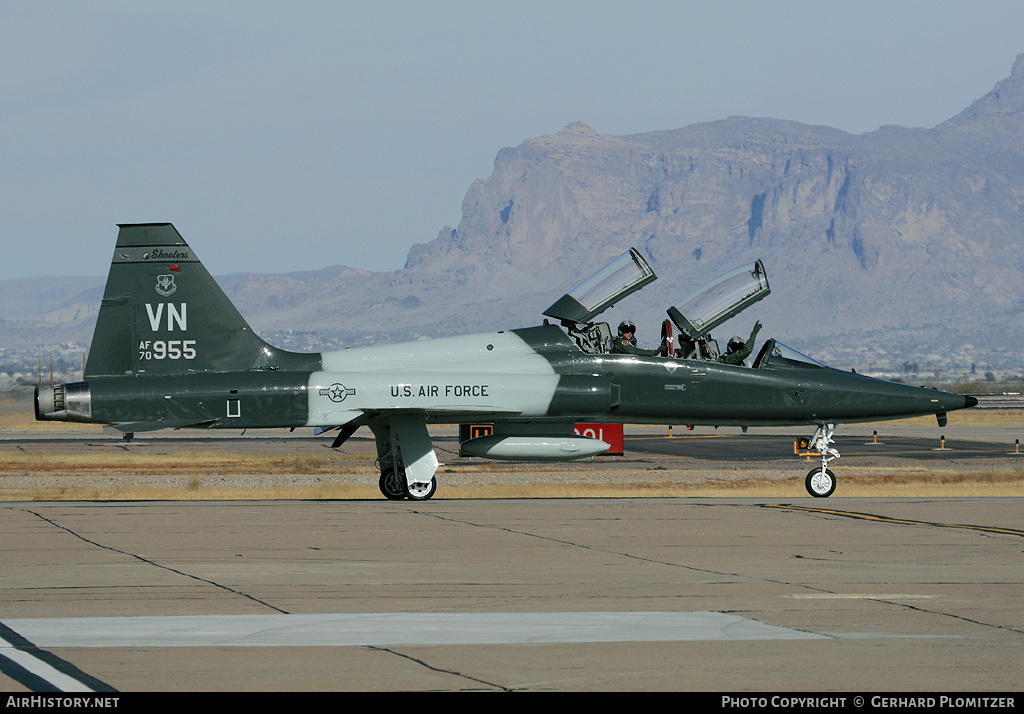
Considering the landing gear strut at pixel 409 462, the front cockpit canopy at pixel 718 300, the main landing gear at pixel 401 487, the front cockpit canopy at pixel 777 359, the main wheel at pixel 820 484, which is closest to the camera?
the landing gear strut at pixel 409 462

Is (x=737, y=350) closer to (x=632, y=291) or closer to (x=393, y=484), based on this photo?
(x=632, y=291)

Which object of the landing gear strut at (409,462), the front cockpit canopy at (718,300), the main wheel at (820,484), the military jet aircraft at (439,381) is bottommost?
the main wheel at (820,484)

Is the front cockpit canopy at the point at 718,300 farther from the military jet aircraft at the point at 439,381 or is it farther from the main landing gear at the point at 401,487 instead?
the main landing gear at the point at 401,487

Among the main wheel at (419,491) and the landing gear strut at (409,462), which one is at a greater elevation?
the landing gear strut at (409,462)

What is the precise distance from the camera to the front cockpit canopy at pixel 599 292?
71.6 feet

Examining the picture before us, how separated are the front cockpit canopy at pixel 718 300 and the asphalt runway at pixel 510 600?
461 cm

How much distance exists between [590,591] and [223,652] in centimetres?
393

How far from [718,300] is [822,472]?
3526mm

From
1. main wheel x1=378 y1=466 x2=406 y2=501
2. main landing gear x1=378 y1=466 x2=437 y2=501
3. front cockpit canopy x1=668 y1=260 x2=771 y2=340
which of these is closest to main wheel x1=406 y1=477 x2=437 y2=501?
main landing gear x1=378 y1=466 x2=437 y2=501

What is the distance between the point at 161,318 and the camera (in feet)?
69.6

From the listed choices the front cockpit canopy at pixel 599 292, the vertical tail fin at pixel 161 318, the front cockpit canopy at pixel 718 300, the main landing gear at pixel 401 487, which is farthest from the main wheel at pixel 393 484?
the front cockpit canopy at pixel 718 300

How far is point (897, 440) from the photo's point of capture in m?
56.3

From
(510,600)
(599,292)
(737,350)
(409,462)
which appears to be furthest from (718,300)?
(510,600)

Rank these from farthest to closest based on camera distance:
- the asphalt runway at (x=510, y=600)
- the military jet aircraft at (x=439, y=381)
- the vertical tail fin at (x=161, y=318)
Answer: the vertical tail fin at (x=161, y=318) < the military jet aircraft at (x=439, y=381) < the asphalt runway at (x=510, y=600)
